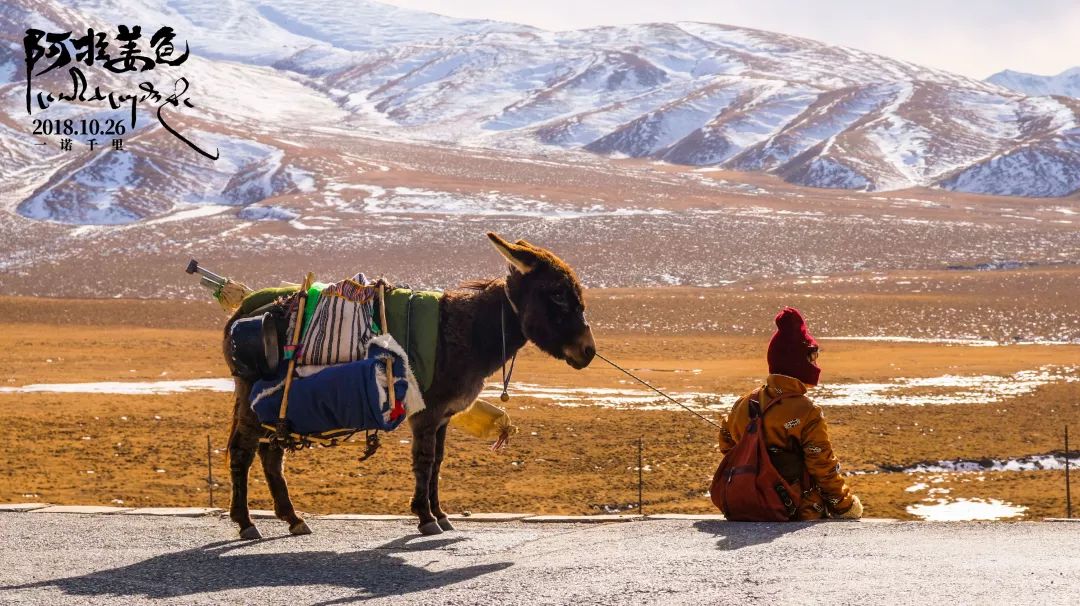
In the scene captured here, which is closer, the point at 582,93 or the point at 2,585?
the point at 2,585

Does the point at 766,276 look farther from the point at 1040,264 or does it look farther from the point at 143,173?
the point at 143,173

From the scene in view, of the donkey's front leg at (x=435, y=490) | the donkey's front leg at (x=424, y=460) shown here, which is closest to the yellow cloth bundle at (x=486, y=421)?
the donkey's front leg at (x=435, y=490)

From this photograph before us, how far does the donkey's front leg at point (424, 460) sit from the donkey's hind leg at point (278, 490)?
0.95 m

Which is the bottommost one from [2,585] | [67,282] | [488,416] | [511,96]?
[67,282]

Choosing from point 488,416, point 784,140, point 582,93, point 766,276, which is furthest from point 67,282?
point 582,93

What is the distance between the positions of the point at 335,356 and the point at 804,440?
3715mm

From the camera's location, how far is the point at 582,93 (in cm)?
19638

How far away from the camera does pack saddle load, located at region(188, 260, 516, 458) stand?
912 cm

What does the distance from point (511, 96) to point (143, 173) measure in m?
97.0

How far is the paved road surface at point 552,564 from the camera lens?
7.13 m

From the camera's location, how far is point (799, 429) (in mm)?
9352

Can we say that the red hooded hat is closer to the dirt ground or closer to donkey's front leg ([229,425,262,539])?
donkey's front leg ([229,425,262,539])

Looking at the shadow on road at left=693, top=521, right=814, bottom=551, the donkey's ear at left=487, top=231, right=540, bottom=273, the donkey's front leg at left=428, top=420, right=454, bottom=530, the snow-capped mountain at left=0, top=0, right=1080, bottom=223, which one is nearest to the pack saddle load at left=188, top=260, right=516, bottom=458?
the donkey's front leg at left=428, top=420, right=454, bottom=530

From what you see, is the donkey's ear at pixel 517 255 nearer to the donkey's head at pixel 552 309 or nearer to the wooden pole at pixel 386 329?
the donkey's head at pixel 552 309
